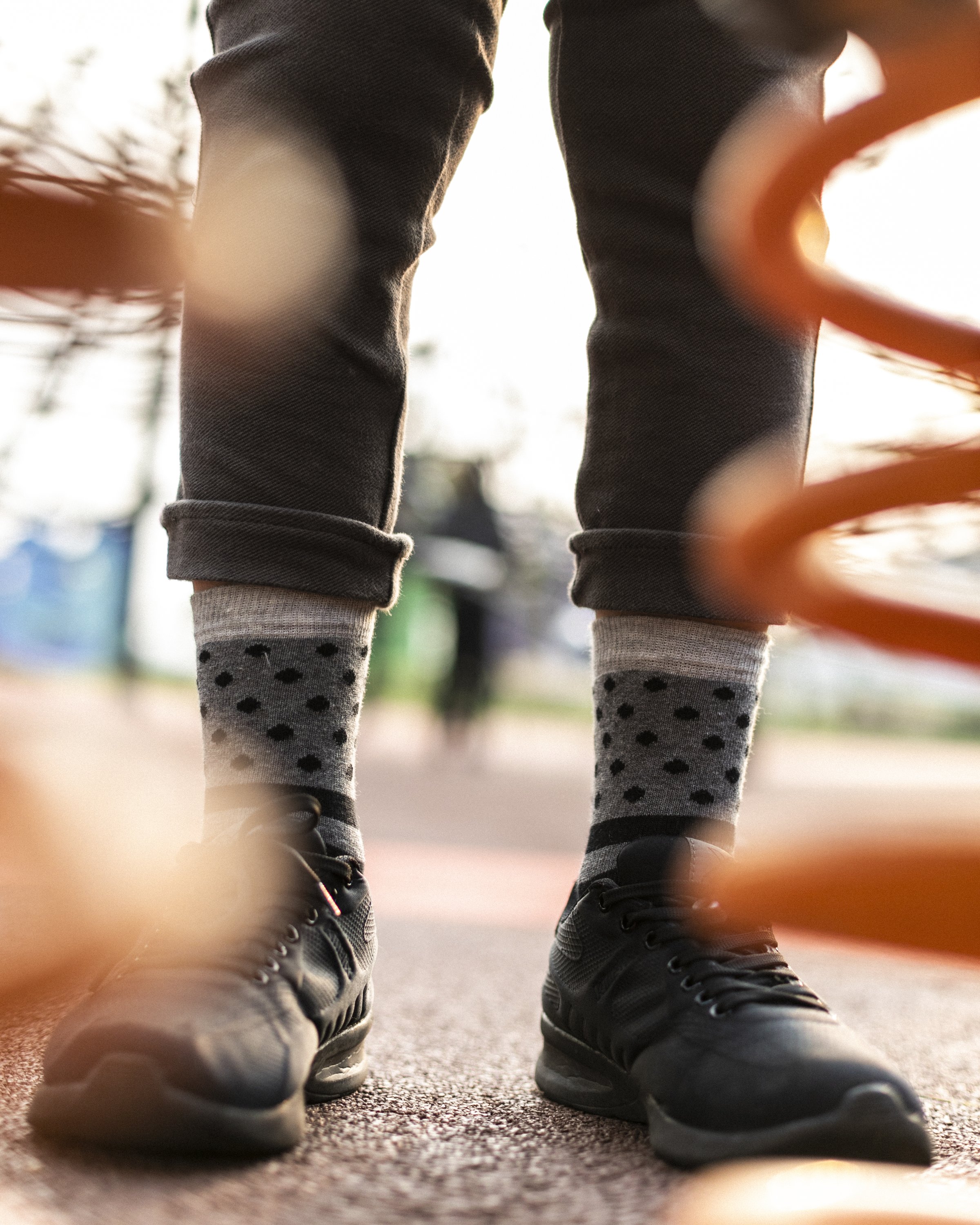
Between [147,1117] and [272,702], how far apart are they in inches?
10.8

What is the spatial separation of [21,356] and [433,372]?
488 cm

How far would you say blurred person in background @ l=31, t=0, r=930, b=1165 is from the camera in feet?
2.22

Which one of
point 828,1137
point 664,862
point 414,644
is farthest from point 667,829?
point 414,644

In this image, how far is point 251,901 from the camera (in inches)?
26.2

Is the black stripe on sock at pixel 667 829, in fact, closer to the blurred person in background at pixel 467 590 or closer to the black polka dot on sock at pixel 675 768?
the black polka dot on sock at pixel 675 768

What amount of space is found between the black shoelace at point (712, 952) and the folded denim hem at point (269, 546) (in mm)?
280

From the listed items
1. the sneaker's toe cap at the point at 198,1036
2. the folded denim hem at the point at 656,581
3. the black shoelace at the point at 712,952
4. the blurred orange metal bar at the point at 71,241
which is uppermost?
the blurred orange metal bar at the point at 71,241

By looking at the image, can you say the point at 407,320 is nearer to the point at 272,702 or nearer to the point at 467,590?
the point at 272,702

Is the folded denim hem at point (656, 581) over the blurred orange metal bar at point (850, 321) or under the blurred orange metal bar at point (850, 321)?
under

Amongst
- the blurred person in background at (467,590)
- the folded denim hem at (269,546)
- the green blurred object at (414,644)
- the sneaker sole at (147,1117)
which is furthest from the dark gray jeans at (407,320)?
the blurred person in background at (467,590)

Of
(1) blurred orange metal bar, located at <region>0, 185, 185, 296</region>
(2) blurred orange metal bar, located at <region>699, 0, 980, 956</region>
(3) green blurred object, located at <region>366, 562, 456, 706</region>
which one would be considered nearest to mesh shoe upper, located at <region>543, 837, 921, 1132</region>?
(2) blurred orange metal bar, located at <region>699, 0, 980, 956</region>

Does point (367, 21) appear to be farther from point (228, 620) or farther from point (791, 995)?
point (791, 995)

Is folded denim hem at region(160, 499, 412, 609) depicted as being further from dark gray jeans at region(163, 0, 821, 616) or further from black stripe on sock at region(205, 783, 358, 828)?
black stripe on sock at region(205, 783, 358, 828)

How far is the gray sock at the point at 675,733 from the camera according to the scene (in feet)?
2.48
